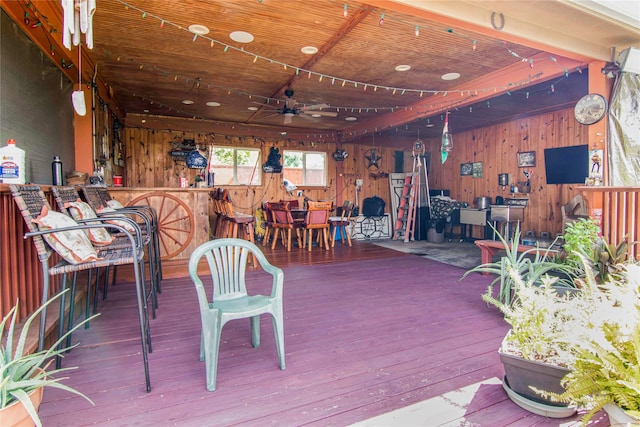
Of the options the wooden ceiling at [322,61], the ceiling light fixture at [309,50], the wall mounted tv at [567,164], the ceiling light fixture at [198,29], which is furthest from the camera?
the wall mounted tv at [567,164]

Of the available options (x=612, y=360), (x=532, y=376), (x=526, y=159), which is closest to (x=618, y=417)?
(x=612, y=360)

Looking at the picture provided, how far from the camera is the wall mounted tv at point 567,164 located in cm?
571

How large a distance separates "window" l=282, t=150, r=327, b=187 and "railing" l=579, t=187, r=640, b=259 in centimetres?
589

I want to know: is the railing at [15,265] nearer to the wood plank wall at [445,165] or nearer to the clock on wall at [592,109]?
the clock on wall at [592,109]

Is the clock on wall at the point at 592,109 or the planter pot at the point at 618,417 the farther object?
the clock on wall at the point at 592,109

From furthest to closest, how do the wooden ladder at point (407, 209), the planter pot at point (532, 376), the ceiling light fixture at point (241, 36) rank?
the wooden ladder at point (407, 209) → the ceiling light fixture at point (241, 36) → the planter pot at point (532, 376)

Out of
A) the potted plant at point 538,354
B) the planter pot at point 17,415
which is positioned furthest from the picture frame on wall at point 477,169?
the planter pot at point 17,415

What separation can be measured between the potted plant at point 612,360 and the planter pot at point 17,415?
1.67 m

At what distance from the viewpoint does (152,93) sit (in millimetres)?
5375

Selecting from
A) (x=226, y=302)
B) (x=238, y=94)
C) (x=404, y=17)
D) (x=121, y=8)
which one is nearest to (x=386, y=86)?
(x=404, y=17)

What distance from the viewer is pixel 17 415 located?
3.42 feet

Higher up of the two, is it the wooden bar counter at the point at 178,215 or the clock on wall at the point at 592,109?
the clock on wall at the point at 592,109

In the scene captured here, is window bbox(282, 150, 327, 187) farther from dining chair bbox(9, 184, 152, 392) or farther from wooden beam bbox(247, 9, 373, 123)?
dining chair bbox(9, 184, 152, 392)

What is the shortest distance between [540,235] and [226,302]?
6.47 metres
